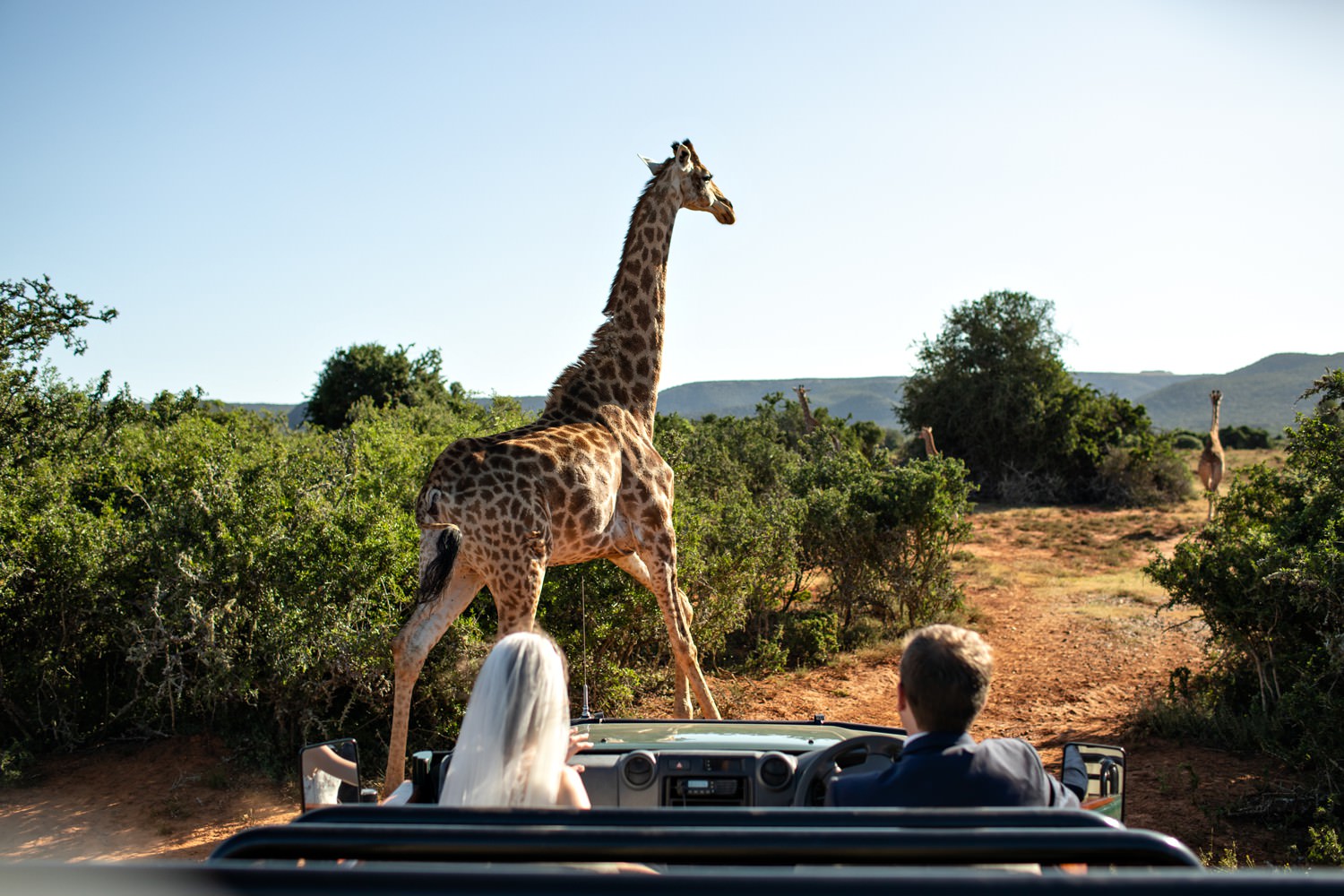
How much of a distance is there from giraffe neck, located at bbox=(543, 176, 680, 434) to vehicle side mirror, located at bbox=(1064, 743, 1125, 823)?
4.38 metres

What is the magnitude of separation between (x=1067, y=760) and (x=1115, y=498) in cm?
2224

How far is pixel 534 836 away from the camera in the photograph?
59.6 inches

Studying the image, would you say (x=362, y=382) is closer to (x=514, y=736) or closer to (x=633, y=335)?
(x=633, y=335)

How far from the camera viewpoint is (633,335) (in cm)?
732

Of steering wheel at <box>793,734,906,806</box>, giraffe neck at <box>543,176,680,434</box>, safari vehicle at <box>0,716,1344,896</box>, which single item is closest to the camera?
safari vehicle at <box>0,716,1344,896</box>

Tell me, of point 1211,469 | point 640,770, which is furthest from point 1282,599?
point 1211,469

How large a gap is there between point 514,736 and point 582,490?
150 inches

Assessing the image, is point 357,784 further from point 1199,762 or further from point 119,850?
point 1199,762

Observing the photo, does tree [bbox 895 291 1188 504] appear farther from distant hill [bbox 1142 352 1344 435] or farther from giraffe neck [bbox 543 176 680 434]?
distant hill [bbox 1142 352 1344 435]

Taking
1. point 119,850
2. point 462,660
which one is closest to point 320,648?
point 462,660

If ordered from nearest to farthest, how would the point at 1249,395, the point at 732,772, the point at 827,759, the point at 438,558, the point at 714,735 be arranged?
the point at 827,759
the point at 732,772
the point at 714,735
the point at 438,558
the point at 1249,395

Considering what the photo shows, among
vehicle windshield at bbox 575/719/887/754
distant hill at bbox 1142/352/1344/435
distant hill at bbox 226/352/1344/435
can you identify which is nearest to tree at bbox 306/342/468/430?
vehicle windshield at bbox 575/719/887/754

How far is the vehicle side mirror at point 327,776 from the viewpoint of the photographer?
112 inches

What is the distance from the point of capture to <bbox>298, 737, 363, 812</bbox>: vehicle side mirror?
2.84m
